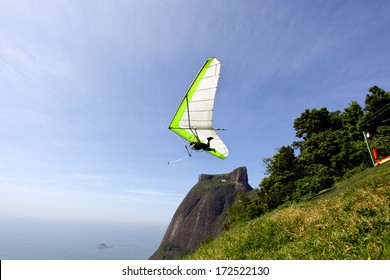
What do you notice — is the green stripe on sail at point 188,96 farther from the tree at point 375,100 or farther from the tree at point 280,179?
the tree at point 375,100

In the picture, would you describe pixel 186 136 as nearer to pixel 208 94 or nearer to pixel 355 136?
pixel 208 94

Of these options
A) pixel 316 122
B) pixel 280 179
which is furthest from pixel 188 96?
pixel 316 122

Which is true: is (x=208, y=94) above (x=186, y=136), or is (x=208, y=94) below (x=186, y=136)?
above

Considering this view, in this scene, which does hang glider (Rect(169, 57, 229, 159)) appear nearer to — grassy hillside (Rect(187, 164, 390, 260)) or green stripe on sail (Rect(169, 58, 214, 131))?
green stripe on sail (Rect(169, 58, 214, 131))

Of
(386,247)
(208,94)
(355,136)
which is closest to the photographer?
(386,247)

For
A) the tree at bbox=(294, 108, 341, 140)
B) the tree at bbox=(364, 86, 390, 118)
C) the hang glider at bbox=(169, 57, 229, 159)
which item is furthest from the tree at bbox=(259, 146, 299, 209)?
the hang glider at bbox=(169, 57, 229, 159)
